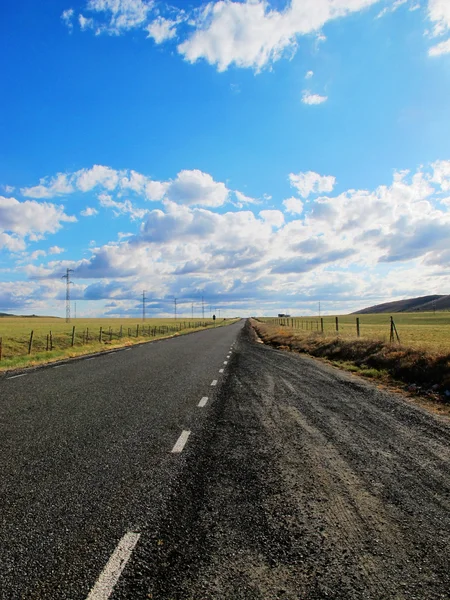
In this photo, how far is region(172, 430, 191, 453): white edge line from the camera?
5914 mm

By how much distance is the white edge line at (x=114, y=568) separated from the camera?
9.04ft

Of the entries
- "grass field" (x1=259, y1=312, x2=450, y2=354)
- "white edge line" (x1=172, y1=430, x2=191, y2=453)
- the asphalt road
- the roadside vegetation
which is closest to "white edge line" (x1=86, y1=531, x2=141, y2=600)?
the asphalt road

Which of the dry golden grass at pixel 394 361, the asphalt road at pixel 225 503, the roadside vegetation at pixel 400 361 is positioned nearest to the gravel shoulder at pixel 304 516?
the asphalt road at pixel 225 503

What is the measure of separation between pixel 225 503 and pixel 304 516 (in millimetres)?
794

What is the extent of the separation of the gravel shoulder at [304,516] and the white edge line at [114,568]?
7 centimetres

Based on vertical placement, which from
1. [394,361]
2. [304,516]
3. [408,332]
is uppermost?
[408,332]

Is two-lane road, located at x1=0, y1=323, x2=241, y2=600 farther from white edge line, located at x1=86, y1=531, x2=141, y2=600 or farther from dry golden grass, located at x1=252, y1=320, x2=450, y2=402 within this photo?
dry golden grass, located at x1=252, y1=320, x2=450, y2=402

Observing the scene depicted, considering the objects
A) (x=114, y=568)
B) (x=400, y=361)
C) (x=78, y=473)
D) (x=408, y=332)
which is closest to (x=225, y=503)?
(x=114, y=568)

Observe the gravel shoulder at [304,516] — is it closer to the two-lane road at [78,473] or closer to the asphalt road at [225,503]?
the asphalt road at [225,503]

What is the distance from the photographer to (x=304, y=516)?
389 centimetres

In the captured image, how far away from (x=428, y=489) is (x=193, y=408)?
514 cm

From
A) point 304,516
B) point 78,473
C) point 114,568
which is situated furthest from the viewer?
point 78,473

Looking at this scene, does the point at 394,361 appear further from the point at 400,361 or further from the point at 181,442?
the point at 181,442

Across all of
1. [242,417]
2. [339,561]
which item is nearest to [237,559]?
[339,561]
